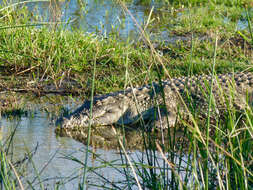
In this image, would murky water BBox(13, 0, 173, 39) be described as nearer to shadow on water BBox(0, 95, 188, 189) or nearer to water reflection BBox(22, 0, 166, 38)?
water reflection BBox(22, 0, 166, 38)

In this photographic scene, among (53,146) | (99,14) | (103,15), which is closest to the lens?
(53,146)

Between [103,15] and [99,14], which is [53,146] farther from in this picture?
[99,14]

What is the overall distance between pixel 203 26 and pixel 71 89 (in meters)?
3.80

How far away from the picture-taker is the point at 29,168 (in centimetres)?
290

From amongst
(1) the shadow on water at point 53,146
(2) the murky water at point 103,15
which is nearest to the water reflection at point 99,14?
(2) the murky water at point 103,15

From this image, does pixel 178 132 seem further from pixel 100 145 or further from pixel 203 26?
pixel 203 26

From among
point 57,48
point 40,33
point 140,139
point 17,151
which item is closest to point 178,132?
point 140,139

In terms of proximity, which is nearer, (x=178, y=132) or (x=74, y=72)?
(x=178, y=132)

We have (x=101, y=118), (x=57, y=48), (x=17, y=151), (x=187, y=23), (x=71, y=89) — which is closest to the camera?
(x=17, y=151)

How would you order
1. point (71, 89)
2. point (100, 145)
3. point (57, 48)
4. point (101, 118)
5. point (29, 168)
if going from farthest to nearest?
point (57, 48)
point (71, 89)
point (101, 118)
point (100, 145)
point (29, 168)

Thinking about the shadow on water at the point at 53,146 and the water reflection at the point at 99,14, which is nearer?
the shadow on water at the point at 53,146

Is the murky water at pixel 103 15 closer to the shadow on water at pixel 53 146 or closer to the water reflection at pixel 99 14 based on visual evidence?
the water reflection at pixel 99 14

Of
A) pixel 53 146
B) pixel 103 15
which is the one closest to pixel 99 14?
pixel 103 15

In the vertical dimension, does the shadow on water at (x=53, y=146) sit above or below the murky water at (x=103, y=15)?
below
